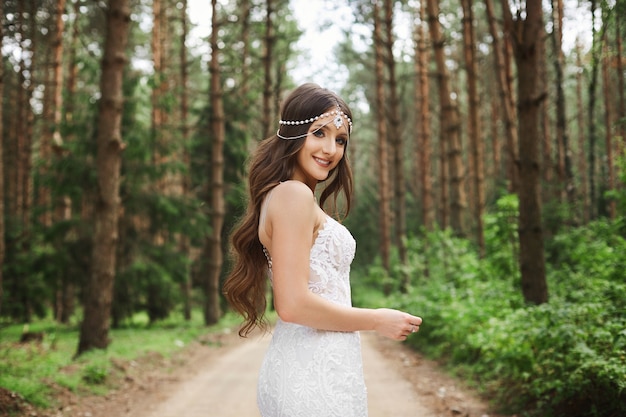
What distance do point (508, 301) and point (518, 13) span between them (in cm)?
382

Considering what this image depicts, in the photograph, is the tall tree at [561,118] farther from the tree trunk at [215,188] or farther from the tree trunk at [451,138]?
the tree trunk at [215,188]

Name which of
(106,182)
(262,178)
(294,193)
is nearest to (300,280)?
(294,193)

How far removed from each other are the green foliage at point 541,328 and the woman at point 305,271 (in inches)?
108

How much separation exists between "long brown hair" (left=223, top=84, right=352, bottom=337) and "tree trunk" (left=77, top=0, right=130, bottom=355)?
703cm

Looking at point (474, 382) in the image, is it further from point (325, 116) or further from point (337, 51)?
point (337, 51)

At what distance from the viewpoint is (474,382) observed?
279 inches

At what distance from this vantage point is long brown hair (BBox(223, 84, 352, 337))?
7.88 ft

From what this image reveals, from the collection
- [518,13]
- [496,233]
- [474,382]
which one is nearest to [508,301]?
[474,382]

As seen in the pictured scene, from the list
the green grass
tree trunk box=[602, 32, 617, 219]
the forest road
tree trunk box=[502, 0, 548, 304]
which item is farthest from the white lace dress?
tree trunk box=[602, 32, 617, 219]

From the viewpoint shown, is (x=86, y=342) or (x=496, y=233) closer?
(x=86, y=342)

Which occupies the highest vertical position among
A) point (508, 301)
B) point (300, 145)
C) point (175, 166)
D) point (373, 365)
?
point (175, 166)

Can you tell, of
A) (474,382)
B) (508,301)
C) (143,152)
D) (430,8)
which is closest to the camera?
(474,382)

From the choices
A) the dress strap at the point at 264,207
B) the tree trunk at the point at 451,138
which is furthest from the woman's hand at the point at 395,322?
the tree trunk at the point at 451,138

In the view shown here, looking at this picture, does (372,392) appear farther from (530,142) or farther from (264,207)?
(264,207)
